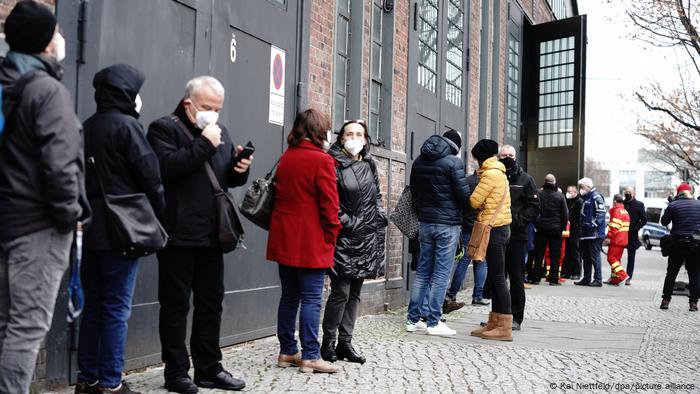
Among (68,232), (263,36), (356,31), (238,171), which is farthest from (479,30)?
(68,232)

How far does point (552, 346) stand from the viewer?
7578 mm

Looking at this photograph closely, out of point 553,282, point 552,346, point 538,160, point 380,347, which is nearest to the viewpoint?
point 380,347

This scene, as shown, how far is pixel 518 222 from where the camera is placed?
821 cm

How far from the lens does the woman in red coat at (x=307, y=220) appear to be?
561 centimetres

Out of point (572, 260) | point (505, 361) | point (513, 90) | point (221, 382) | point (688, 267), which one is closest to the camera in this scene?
point (221, 382)

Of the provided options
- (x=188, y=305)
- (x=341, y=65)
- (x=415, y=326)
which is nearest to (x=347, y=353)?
(x=188, y=305)

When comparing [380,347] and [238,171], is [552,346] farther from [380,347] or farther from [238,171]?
[238,171]

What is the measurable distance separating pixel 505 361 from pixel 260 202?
2.42m

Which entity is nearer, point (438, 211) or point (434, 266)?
point (438, 211)

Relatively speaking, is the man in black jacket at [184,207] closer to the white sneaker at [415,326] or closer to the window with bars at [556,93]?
the white sneaker at [415,326]

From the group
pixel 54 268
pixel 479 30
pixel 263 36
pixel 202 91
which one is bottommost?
pixel 54 268

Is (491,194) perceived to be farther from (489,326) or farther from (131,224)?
(131,224)

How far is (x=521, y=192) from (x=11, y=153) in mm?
5873

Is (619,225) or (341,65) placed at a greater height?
(341,65)
